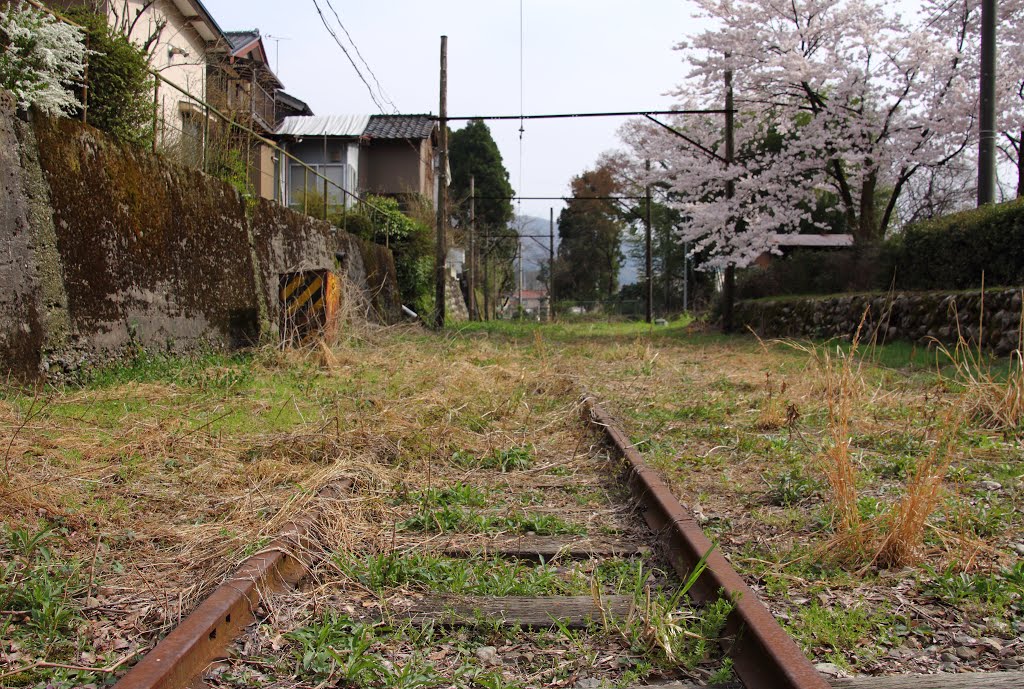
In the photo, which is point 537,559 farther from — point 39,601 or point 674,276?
point 674,276

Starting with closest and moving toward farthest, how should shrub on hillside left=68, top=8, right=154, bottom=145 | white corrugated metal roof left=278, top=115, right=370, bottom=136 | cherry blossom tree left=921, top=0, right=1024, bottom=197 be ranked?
1. shrub on hillside left=68, top=8, right=154, bottom=145
2. cherry blossom tree left=921, top=0, right=1024, bottom=197
3. white corrugated metal roof left=278, top=115, right=370, bottom=136

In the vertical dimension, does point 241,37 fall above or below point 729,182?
above

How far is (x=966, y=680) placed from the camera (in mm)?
2164

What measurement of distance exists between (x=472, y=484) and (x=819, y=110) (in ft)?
66.3

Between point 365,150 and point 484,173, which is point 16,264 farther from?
point 484,173

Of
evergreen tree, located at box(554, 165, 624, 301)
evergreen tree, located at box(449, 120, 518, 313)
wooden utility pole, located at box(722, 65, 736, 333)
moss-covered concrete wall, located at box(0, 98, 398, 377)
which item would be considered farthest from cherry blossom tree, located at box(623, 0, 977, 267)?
evergreen tree, located at box(554, 165, 624, 301)

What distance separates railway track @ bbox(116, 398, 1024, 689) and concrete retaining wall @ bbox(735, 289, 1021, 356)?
12.0 feet

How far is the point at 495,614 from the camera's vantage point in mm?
2793

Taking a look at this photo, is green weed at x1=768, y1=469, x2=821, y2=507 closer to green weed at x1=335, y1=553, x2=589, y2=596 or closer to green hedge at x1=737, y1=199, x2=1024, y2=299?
green weed at x1=335, y1=553, x2=589, y2=596

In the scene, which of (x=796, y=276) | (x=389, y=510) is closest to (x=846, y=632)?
(x=389, y=510)

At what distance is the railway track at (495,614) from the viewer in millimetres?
2305

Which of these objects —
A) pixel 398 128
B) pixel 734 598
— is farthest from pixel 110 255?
pixel 398 128

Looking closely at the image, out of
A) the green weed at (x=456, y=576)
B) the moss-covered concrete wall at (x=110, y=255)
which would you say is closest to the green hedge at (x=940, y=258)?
the green weed at (x=456, y=576)

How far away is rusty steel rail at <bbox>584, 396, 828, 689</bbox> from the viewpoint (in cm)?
215
